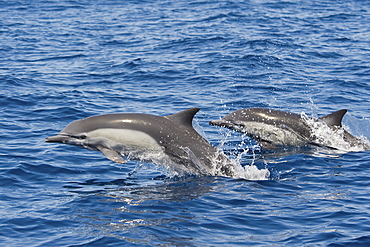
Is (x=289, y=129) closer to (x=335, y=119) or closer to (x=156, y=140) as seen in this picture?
(x=335, y=119)

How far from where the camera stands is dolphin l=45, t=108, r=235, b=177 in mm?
10273

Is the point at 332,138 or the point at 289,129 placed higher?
the point at 289,129

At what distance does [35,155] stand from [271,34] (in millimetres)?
15066

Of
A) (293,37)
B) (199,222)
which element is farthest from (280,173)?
(293,37)

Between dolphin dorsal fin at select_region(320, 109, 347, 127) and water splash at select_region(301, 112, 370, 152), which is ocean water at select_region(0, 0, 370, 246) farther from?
dolphin dorsal fin at select_region(320, 109, 347, 127)

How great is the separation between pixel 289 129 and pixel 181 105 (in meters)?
3.94

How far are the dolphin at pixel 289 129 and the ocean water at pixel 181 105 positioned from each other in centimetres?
32

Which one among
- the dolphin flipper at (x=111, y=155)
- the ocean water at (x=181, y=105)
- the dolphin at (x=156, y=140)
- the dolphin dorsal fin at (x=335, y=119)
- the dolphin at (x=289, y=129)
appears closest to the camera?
the ocean water at (x=181, y=105)

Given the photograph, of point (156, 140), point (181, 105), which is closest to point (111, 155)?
point (156, 140)

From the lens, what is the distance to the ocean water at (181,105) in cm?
829

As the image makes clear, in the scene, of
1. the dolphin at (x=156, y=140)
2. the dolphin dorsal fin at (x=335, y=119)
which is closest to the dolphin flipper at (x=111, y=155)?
the dolphin at (x=156, y=140)

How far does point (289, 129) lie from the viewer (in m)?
12.6

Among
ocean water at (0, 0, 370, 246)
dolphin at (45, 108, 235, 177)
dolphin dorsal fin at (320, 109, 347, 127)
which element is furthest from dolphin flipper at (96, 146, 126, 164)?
dolphin dorsal fin at (320, 109, 347, 127)

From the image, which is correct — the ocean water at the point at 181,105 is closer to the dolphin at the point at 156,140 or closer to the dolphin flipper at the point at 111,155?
the dolphin at the point at 156,140
